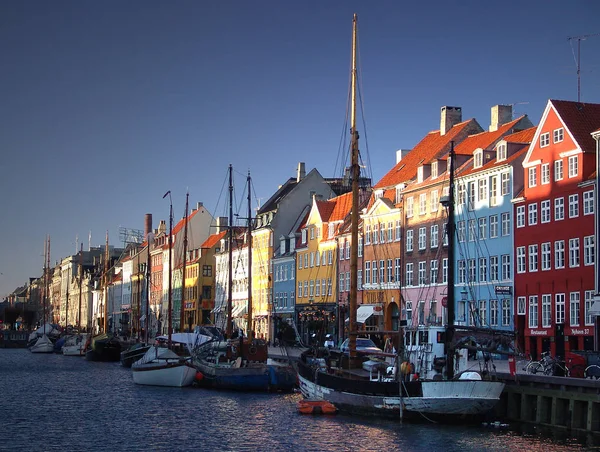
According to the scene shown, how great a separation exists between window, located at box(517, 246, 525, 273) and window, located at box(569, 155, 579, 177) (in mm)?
7003

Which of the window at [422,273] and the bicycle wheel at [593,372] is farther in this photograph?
the window at [422,273]

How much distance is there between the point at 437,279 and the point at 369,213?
1401 centimetres

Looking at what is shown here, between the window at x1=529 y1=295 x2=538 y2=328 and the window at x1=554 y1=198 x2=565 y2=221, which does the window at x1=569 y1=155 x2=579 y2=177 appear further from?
the window at x1=529 y1=295 x2=538 y2=328

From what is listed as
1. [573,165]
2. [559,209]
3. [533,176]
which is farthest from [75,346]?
[573,165]

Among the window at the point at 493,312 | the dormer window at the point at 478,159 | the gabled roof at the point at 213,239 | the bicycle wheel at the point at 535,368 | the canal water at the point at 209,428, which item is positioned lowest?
the canal water at the point at 209,428

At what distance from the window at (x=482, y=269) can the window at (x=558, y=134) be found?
11.4 metres

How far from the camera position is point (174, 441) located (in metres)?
38.4

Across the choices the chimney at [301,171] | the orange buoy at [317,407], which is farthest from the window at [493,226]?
the chimney at [301,171]

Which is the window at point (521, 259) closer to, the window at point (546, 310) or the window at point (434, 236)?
the window at point (546, 310)

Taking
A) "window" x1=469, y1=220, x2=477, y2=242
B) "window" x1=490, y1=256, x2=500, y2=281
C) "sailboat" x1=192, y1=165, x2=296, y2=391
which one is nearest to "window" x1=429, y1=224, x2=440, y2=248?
"window" x1=469, y1=220, x2=477, y2=242

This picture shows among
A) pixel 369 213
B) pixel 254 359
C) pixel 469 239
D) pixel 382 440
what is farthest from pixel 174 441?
pixel 369 213

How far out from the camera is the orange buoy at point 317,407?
45.7m

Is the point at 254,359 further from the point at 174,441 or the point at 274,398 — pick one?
the point at 174,441

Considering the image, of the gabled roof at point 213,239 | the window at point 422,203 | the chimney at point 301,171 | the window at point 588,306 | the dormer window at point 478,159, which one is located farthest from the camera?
the gabled roof at point 213,239
